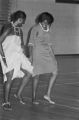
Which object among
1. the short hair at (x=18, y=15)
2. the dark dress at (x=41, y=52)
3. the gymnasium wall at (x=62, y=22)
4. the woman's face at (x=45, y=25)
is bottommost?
the gymnasium wall at (x=62, y=22)

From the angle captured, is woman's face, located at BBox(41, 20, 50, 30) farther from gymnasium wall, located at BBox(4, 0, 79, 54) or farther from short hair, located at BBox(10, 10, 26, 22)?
gymnasium wall, located at BBox(4, 0, 79, 54)

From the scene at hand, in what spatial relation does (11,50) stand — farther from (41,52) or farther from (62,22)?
(62,22)

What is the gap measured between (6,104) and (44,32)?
59.1 inches

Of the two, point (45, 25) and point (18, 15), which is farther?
point (45, 25)

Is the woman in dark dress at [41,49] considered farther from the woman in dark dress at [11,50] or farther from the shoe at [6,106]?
the shoe at [6,106]

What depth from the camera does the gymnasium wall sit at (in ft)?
73.6

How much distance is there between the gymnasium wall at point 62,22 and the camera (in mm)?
22438

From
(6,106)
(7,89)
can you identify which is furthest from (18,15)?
(6,106)

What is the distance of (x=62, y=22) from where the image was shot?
23.4 m

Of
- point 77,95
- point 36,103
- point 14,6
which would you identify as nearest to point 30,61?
point 36,103

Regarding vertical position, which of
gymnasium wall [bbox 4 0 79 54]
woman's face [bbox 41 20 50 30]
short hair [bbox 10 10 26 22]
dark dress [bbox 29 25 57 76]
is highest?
short hair [bbox 10 10 26 22]

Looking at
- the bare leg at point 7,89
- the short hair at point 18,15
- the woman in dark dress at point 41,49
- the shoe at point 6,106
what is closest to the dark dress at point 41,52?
the woman in dark dress at point 41,49

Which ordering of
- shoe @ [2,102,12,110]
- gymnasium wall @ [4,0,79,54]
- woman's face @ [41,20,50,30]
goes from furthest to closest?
gymnasium wall @ [4,0,79,54] < woman's face @ [41,20,50,30] < shoe @ [2,102,12,110]

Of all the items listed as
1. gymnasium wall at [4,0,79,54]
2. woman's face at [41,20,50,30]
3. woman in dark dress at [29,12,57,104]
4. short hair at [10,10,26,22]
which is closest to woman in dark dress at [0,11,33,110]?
short hair at [10,10,26,22]
